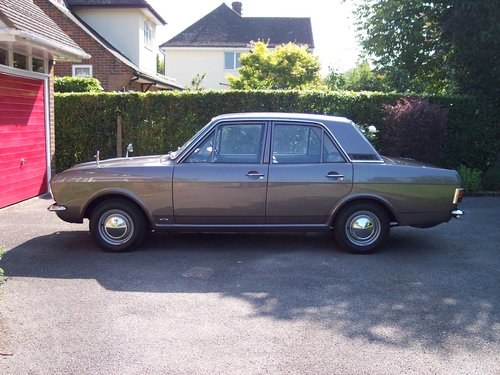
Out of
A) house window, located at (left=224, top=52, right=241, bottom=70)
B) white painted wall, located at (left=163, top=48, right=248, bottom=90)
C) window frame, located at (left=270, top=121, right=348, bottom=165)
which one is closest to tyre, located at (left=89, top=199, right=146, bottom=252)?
window frame, located at (left=270, top=121, right=348, bottom=165)

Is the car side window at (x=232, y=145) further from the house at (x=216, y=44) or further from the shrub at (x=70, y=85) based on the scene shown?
the house at (x=216, y=44)

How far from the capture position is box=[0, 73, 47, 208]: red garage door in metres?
10.1

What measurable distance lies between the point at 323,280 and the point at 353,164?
1666mm

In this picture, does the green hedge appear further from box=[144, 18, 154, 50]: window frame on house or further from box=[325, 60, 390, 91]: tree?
box=[144, 18, 154, 50]: window frame on house

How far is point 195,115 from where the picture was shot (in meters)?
13.6

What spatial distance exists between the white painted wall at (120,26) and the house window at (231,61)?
17.8 meters

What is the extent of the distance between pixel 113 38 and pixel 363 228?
19552 millimetres

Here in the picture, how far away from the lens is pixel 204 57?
4194cm

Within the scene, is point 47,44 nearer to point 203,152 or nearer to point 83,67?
point 203,152

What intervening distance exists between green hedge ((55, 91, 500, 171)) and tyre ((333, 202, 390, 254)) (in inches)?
262

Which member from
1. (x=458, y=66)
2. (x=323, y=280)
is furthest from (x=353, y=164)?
(x=458, y=66)

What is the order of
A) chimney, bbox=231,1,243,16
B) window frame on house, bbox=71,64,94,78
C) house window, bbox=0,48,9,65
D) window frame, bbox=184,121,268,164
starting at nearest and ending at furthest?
window frame, bbox=184,121,268,164 < house window, bbox=0,48,9,65 < window frame on house, bbox=71,64,94,78 < chimney, bbox=231,1,243,16

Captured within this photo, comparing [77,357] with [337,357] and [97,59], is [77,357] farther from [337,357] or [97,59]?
[97,59]

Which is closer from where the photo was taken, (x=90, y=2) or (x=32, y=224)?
(x=32, y=224)
